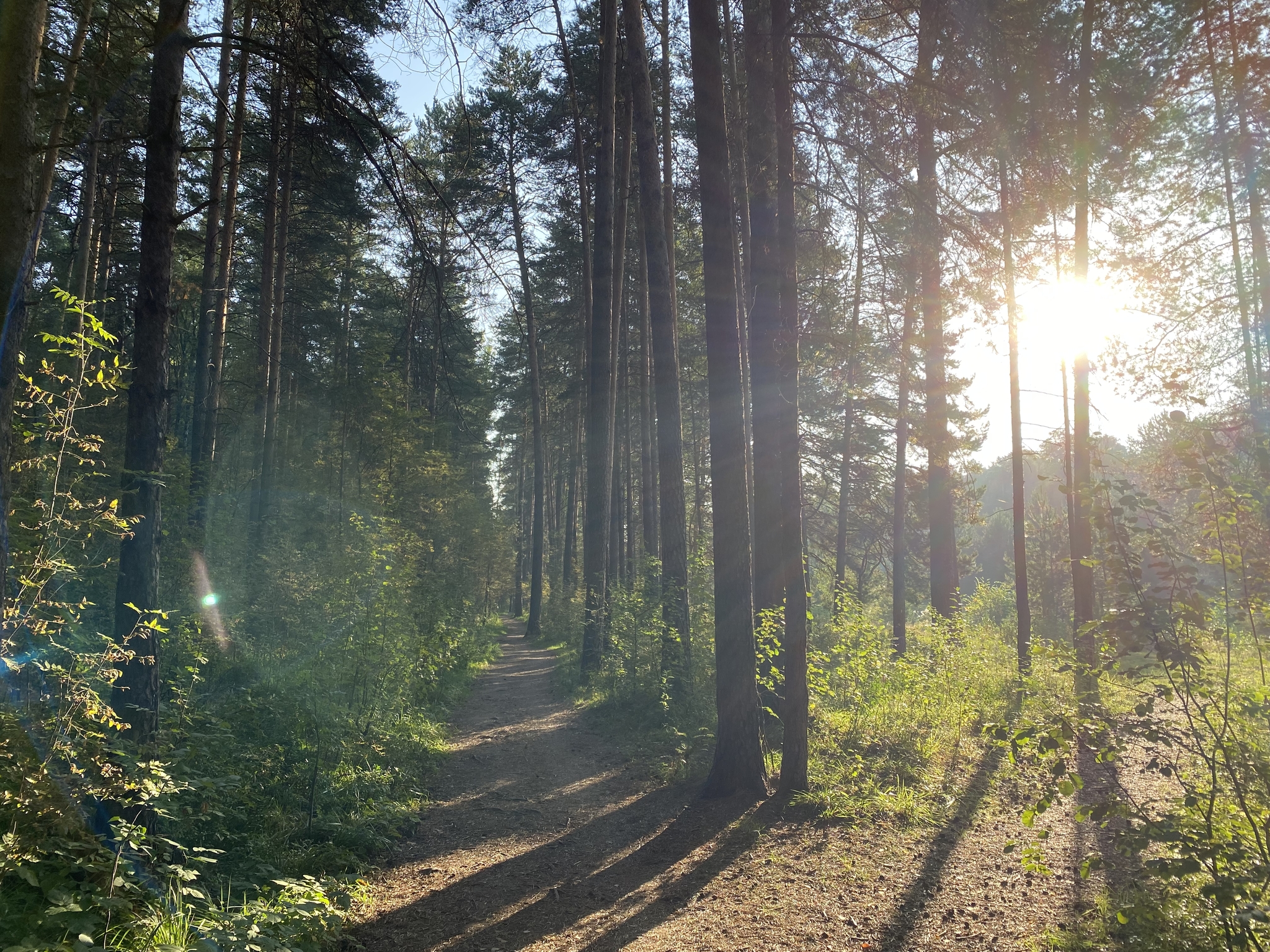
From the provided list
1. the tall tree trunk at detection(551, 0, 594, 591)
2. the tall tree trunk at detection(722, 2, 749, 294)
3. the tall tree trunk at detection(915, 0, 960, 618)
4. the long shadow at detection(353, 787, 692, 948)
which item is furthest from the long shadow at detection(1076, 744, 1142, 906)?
the tall tree trunk at detection(551, 0, 594, 591)

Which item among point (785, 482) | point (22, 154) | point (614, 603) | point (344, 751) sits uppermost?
point (22, 154)

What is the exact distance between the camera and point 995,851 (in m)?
5.58

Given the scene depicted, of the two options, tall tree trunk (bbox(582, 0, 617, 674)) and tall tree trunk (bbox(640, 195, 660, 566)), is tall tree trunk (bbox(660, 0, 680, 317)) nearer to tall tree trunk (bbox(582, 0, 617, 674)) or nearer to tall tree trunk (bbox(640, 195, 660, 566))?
tall tree trunk (bbox(582, 0, 617, 674))

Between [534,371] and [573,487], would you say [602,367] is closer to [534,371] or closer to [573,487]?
[534,371]

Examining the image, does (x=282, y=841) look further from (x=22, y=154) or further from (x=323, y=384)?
(x=323, y=384)

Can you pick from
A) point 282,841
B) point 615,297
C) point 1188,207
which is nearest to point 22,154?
point 282,841

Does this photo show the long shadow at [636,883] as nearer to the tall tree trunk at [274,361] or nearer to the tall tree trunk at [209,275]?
the tall tree trunk at [209,275]

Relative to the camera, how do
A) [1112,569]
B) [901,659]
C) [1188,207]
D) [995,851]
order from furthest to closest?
[1188,207]
[901,659]
[995,851]
[1112,569]

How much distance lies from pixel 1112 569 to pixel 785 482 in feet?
11.7

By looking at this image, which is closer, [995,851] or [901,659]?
[995,851]

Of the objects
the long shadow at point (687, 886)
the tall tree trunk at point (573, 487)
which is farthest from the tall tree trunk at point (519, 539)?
the long shadow at point (687, 886)

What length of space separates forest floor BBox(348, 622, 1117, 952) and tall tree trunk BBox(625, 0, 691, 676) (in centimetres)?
291

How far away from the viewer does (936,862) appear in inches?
211

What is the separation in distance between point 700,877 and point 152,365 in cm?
550
